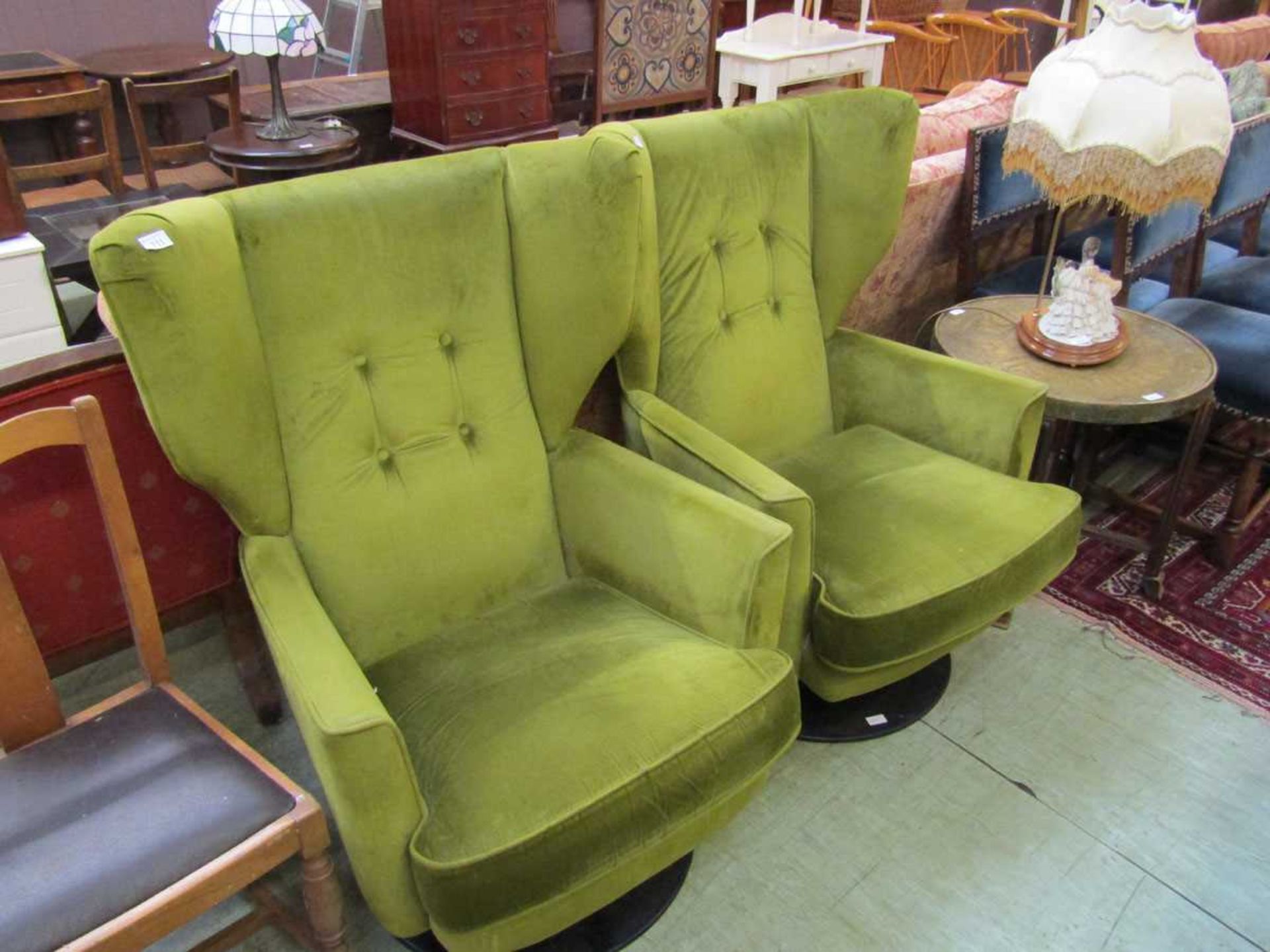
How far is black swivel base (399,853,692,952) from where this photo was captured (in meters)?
1.49

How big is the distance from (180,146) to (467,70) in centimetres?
100

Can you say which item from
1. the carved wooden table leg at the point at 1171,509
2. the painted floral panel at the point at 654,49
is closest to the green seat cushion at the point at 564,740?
the carved wooden table leg at the point at 1171,509

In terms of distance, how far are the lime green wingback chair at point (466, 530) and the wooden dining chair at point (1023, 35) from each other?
358cm

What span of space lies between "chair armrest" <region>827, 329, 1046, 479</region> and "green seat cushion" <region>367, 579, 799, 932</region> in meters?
0.79

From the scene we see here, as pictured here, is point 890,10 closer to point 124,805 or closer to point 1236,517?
point 1236,517

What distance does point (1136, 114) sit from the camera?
68.2 inches

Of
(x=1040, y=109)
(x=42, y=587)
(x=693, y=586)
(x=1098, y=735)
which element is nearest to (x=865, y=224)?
(x=1040, y=109)

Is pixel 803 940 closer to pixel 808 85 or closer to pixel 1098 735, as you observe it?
pixel 1098 735

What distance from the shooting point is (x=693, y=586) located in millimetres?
1544

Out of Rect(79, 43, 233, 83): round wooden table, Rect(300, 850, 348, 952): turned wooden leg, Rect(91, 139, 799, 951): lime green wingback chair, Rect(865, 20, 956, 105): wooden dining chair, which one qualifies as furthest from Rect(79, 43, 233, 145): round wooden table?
Rect(300, 850, 348, 952): turned wooden leg

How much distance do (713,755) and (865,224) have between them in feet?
3.99

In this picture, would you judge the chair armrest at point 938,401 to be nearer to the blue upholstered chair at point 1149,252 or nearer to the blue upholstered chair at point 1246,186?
the blue upholstered chair at point 1149,252

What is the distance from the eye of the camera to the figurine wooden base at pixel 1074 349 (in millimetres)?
2104

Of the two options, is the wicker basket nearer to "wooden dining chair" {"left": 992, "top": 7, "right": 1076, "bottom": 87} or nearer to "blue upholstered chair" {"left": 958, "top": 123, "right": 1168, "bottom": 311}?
"wooden dining chair" {"left": 992, "top": 7, "right": 1076, "bottom": 87}
